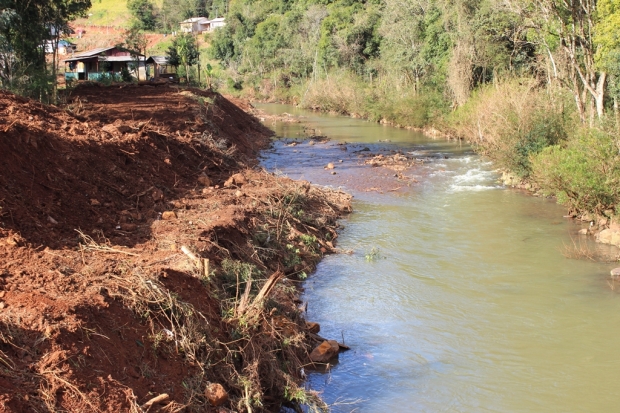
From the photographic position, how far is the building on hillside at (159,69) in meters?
45.8

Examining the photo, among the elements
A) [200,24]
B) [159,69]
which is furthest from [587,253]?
[200,24]

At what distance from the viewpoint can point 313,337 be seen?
8742mm

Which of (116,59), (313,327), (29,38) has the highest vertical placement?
(116,59)

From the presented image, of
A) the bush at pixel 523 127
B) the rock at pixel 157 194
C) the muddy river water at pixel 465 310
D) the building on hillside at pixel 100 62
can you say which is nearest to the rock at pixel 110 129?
the rock at pixel 157 194

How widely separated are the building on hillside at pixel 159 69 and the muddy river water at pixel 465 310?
3096 centimetres

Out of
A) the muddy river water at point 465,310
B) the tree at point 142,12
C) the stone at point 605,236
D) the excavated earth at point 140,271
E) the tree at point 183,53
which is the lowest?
the muddy river water at point 465,310

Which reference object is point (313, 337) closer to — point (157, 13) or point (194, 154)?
point (194, 154)

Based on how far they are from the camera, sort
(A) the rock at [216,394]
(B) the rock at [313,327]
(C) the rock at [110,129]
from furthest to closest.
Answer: (C) the rock at [110,129]
(B) the rock at [313,327]
(A) the rock at [216,394]

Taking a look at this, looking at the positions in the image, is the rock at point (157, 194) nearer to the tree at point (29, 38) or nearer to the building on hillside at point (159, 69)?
the tree at point (29, 38)

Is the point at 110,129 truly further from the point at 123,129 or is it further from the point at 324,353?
the point at 324,353

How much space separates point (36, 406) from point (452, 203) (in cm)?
1441

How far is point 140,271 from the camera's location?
718 cm

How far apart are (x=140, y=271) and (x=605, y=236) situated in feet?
34.9

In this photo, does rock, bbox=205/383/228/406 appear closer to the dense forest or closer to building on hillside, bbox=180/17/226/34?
the dense forest
